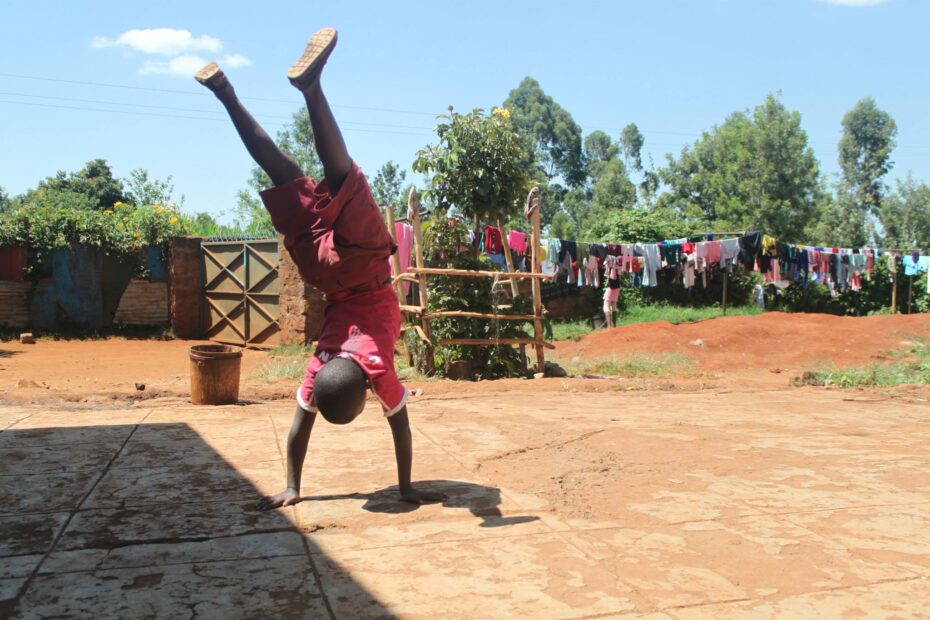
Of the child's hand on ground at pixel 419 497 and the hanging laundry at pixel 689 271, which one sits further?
the hanging laundry at pixel 689 271

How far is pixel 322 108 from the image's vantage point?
302cm

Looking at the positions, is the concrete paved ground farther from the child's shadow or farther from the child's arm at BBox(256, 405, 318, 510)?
the child's arm at BBox(256, 405, 318, 510)

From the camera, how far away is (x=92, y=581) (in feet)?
7.97

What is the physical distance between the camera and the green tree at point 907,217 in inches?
1417

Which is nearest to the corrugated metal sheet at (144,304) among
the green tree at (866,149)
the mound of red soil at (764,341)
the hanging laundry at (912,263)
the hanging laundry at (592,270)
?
the mound of red soil at (764,341)

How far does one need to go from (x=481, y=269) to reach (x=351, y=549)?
22.5 ft

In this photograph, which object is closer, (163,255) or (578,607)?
(578,607)

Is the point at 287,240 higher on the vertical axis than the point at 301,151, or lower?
lower

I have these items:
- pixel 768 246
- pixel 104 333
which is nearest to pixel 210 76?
pixel 104 333

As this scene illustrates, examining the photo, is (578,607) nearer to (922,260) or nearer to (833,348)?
(833,348)

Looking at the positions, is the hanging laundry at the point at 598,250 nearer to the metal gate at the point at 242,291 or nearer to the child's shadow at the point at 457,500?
the metal gate at the point at 242,291

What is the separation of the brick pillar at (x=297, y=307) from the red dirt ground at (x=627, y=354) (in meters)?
0.70

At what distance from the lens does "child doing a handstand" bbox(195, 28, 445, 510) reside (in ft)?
10.0

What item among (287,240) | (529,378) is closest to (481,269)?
(529,378)
